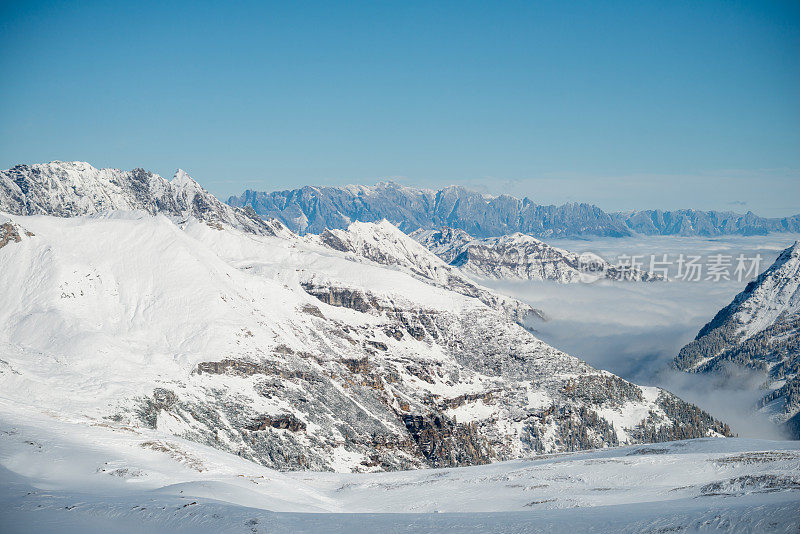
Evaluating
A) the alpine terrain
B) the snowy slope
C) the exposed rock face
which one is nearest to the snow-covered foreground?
the alpine terrain

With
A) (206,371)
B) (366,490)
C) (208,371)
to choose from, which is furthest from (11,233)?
(366,490)

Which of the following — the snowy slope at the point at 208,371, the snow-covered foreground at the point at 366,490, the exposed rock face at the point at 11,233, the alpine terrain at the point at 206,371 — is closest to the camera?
the snow-covered foreground at the point at 366,490

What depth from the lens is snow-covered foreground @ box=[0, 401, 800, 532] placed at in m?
35.8

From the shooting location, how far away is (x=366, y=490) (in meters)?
78.3

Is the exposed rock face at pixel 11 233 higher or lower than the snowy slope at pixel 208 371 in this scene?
higher

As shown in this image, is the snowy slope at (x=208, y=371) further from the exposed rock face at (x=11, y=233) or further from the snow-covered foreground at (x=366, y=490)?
the snow-covered foreground at (x=366, y=490)

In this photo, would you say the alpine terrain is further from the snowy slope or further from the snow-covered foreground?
the snow-covered foreground

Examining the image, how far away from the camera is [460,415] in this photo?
19300 cm

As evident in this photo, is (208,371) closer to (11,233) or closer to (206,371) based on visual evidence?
(206,371)

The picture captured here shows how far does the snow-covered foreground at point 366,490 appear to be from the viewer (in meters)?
35.8

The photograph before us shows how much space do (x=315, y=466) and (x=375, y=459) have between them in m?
21.1

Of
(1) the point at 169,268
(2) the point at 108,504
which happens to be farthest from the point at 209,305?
(2) the point at 108,504

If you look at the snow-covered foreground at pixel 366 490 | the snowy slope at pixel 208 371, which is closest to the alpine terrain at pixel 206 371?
the snowy slope at pixel 208 371

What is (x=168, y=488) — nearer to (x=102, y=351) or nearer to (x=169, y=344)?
(x=102, y=351)
